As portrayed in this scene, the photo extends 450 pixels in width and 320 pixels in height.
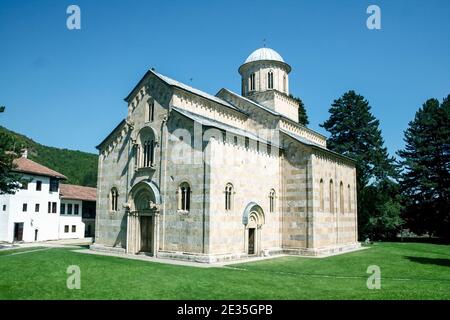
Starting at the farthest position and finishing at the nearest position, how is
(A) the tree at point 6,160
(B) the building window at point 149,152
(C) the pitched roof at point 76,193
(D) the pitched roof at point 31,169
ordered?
1. (C) the pitched roof at point 76,193
2. (D) the pitched roof at point 31,169
3. (A) the tree at point 6,160
4. (B) the building window at point 149,152

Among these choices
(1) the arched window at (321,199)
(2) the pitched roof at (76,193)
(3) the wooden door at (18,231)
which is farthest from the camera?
(2) the pitched roof at (76,193)

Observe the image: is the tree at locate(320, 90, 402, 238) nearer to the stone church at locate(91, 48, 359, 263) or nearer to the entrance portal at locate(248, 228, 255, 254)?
the stone church at locate(91, 48, 359, 263)

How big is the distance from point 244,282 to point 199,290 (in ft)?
8.80

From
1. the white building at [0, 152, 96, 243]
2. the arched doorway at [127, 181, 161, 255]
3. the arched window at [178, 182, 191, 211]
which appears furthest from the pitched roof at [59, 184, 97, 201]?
the arched window at [178, 182, 191, 211]

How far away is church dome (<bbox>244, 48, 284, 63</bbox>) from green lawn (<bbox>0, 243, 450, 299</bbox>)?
21547mm

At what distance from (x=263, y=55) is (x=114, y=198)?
19995 mm

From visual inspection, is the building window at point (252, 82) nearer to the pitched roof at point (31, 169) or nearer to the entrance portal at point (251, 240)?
the entrance portal at point (251, 240)

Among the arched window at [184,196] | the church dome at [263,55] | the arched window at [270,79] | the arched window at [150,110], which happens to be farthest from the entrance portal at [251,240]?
the church dome at [263,55]

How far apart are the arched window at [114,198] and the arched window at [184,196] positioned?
710 centimetres

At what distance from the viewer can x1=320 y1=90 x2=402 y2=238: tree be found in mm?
44562

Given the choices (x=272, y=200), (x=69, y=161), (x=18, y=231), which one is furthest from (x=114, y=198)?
(x=69, y=161)

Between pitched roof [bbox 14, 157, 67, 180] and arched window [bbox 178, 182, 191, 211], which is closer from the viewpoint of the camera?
arched window [bbox 178, 182, 191, 211]

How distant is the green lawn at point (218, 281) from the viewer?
45.0 ft

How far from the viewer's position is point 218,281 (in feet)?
52.9
